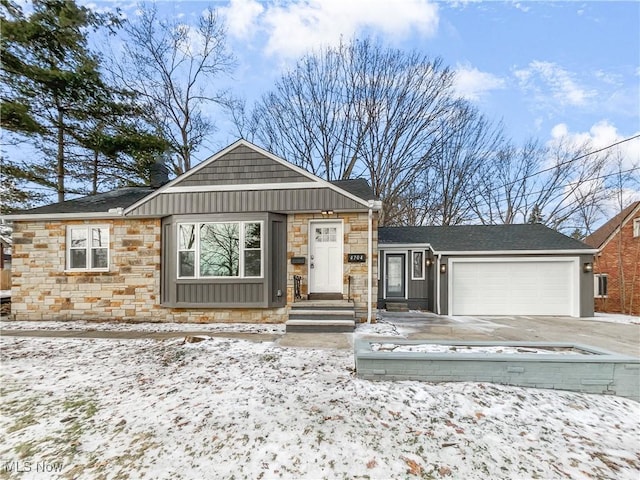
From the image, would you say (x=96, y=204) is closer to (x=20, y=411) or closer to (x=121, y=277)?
(x=121, y=277)

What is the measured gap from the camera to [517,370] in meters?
3.71

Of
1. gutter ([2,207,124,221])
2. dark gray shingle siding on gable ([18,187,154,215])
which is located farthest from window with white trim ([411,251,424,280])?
dark gray shingle siding on gable ([18,187,154,215])

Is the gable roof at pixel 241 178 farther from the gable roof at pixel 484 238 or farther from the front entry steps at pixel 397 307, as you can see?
the front entry steps at pixel 397 307

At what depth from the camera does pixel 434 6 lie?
32.0ft

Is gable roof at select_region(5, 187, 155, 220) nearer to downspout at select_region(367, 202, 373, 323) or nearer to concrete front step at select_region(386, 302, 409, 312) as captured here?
downspout at select_region(367, 202, 373, 323)

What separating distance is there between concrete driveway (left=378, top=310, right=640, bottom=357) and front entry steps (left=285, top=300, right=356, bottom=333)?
1.30m

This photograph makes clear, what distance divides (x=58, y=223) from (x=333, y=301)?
7.81m

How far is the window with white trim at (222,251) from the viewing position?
7223 millimetres

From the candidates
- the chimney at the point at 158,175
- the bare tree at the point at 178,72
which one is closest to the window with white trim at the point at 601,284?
the chimney at the point at 158,175

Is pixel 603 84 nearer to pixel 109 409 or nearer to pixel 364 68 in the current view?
pixel 364 68

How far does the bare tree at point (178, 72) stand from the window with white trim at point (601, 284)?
817 inches

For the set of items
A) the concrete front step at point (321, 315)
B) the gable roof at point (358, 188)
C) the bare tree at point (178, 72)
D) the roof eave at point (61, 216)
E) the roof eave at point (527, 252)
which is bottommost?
the concrete front step at point (321, 315)

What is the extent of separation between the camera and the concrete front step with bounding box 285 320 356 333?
627 cm

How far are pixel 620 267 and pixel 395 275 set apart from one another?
10071 mm
